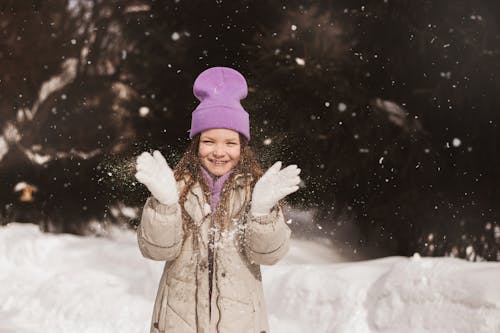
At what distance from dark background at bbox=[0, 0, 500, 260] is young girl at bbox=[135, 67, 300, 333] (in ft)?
10.4

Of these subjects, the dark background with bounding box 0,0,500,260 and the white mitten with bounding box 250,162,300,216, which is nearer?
the white mitten with bounding box 250,162,300,216

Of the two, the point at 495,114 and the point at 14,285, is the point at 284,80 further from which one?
the point at 14,285

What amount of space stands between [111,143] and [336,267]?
2806 millimetres

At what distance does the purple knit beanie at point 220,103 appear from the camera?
2850 mm

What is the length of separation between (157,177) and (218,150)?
40 centimetres

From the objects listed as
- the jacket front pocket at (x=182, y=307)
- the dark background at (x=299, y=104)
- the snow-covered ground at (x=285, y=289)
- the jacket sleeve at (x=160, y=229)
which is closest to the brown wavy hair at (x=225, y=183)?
the jacket sleeve at (x=160, y=229)

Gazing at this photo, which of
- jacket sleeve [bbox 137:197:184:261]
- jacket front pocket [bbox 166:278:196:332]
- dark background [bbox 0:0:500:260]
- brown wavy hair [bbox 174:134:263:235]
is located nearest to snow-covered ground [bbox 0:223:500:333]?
dark background [bbox 0:0:500:260]

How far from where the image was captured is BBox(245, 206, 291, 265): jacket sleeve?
262 centimetres

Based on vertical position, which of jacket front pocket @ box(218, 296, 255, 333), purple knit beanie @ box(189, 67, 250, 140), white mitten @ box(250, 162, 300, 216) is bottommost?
jacket front pocket @ box(218, 296, 255, 333)

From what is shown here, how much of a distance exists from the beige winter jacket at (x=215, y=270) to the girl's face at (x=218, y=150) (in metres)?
0.12

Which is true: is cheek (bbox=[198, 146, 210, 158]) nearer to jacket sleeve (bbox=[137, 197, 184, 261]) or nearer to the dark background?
jacket sleeve (bbox=[137, 197, 184, 261])

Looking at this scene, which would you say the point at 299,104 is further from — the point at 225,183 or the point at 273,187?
the point at 273,187

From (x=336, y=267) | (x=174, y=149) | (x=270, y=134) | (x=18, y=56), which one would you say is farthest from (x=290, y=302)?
(x=18, y=56)

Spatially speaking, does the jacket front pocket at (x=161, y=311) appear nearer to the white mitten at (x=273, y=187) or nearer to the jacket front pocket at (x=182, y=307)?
the jacket front pocket at (x=182, y=307)
